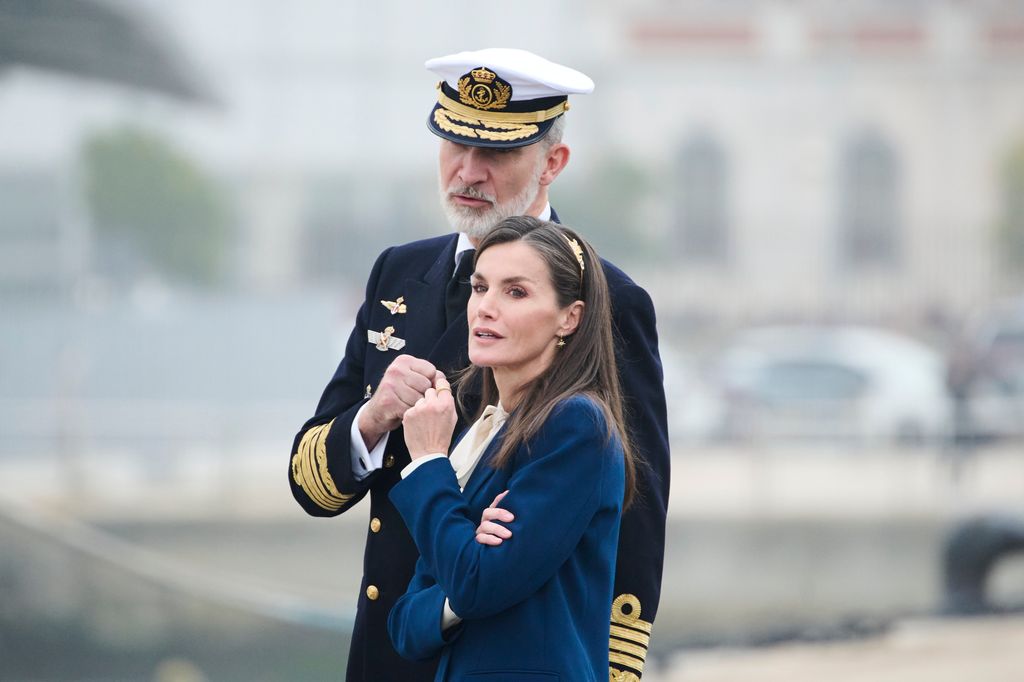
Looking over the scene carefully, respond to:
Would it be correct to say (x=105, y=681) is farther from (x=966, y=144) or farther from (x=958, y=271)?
(x=966, y=144)

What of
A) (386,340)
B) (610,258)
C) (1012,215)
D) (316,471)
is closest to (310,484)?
(316,471)

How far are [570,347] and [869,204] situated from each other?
81.6 feet

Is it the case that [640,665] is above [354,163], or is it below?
below

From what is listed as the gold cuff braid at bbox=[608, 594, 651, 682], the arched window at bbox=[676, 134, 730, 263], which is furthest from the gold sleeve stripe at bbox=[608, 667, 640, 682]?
the arched window at bbox=[676, 134, 730, 263]

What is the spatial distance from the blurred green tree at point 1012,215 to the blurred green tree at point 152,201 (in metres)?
12.3

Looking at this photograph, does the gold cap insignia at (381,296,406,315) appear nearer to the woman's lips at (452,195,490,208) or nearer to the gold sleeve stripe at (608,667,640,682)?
the woman's lips at (452,195,490,208)

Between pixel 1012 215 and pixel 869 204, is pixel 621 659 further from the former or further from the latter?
pixel 869 204

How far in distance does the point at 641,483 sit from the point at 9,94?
17.6 metres

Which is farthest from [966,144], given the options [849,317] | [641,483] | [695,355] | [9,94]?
[641,483]

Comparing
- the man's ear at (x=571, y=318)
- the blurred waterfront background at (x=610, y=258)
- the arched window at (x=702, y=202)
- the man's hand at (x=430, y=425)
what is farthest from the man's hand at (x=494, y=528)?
the arched window at (x=702, y=202)

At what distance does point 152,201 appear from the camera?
1938 centimetres

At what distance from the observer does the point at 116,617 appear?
8.92m

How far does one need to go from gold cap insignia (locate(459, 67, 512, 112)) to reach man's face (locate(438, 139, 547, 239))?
7 centimetres

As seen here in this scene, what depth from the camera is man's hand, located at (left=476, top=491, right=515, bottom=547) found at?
5.14ft
